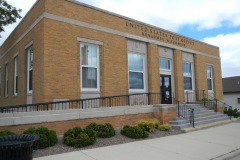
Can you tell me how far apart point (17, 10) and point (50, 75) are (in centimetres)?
666

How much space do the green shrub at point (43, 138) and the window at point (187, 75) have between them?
13311 millimetres

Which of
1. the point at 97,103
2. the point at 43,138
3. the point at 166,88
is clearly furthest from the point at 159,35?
the point at 43,138

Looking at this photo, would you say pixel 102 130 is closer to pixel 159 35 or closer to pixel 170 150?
pixel 170 150

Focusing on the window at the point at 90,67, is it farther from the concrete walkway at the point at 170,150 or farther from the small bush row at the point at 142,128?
the concrete walkway at the point at 170,150

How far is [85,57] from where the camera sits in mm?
12078

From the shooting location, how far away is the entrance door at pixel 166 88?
1628cm

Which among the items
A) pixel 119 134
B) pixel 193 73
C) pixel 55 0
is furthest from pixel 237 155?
pixel 193 73

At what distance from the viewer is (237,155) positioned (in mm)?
7395

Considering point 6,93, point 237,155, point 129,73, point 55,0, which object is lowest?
point 237,155

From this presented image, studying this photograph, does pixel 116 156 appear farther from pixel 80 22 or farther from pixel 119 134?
pixel 80 22

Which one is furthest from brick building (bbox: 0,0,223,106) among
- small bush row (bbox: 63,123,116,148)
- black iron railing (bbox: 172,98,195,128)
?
small bush row (bbox: 63,123,116,148)

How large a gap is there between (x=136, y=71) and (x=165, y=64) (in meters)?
3.42

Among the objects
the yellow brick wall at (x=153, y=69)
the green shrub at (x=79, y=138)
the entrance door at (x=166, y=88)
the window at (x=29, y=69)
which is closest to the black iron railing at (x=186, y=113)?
the entrance door at (x=166, y=88)

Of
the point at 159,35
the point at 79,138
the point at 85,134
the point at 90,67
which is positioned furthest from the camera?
the point at 159,35
